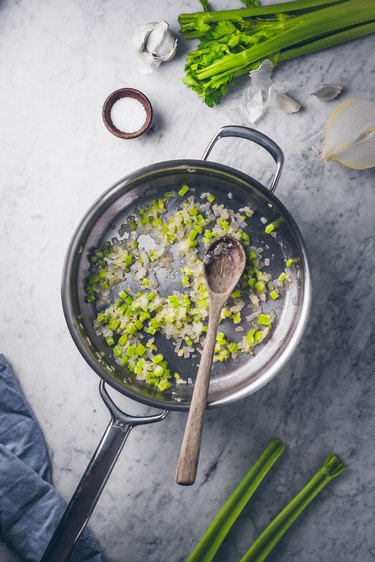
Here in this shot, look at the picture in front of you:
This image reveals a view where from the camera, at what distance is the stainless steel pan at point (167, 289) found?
5.47ft

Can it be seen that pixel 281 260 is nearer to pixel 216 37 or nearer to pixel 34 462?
pixel 216 37

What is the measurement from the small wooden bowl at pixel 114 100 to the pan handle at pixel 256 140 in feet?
0.71

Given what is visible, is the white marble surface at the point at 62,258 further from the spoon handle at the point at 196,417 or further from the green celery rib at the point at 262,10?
the spoon handle at the point at 196,417

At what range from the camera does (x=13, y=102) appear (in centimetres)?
194

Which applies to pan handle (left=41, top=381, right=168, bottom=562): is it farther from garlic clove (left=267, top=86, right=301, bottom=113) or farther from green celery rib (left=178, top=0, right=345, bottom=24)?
green celery rib (left=178, top=0, right=345, bottom=24)

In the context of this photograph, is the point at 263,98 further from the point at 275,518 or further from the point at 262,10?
the point at 275,518

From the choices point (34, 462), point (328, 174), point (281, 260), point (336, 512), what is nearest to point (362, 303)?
point (281, 260)

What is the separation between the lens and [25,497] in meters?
1.77

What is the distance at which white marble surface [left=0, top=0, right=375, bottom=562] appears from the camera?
1.82 m

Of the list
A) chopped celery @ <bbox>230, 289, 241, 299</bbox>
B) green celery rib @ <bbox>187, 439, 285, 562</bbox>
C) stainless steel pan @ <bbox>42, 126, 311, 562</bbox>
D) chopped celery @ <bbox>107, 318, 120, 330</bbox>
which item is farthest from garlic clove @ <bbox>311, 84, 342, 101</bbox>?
green celery rib @ <bbox>187, 439, 285, 562</bbox>

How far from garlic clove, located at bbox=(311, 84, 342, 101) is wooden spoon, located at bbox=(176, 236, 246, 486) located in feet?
1.63

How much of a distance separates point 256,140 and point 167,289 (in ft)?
1.58

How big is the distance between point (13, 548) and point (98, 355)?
1.90 ft

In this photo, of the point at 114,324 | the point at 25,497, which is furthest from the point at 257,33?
the point at 25,497
